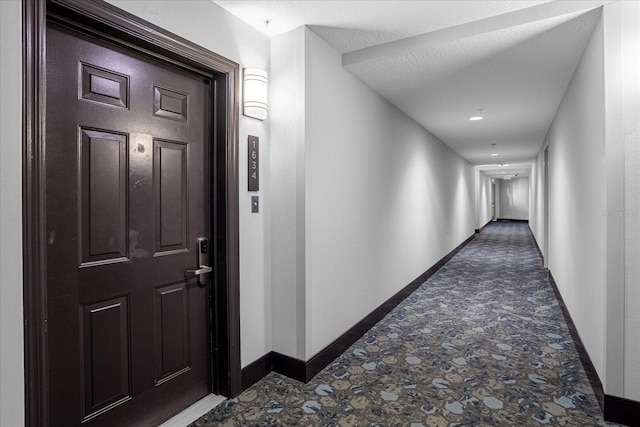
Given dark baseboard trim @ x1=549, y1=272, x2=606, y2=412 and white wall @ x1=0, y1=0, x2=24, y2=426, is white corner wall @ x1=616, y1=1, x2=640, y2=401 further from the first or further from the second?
white wall @ x1=0, y1=0, x2=24, y2=426

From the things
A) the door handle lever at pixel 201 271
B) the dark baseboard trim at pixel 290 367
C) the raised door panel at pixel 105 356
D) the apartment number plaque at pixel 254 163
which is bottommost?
the dark baseboard trim at pixel 290 367

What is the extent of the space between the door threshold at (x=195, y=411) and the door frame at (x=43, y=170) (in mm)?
60

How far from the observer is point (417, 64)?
266 centimetres

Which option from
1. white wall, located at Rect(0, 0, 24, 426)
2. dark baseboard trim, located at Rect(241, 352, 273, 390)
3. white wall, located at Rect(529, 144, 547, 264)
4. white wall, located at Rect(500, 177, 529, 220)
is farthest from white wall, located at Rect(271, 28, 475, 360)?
white wall, located at Rect(500, 177, 529, 220)

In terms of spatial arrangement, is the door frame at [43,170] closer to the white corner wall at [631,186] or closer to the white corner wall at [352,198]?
the white corner wall at [352,198]

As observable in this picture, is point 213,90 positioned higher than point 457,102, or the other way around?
point 457,102

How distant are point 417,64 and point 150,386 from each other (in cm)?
272

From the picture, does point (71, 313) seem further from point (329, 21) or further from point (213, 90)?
point (329, 21)

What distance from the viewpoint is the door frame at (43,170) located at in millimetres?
1216

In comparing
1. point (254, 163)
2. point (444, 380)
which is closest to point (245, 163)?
point (254, 163)

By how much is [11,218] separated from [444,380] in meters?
2.37

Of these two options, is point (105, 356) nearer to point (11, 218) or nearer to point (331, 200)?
point (11, 218)

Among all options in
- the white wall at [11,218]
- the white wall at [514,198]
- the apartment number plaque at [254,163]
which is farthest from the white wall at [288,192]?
the white wall at [514,198]

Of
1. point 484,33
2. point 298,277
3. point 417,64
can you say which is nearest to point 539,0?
point 484,33
